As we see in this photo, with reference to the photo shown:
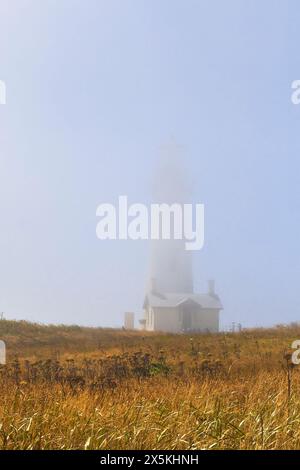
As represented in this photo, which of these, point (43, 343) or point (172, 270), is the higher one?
point (172, 270)

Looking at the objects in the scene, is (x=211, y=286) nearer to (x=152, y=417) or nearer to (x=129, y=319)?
(x=129, y=319)

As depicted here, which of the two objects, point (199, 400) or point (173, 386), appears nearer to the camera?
point (199, 400)

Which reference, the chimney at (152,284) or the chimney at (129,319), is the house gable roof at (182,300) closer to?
the chimney at (152,284)

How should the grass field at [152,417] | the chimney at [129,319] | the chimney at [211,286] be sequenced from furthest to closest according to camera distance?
the chimney at [211,286] < the chimney at [129,319] < the grass field at [152,417]

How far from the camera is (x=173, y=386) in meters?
10.4

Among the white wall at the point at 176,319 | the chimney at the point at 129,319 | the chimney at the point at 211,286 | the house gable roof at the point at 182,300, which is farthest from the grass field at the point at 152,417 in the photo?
the chimney at the point at 211,286

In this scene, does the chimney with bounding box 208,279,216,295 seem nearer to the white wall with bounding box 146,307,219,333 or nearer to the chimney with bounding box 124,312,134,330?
the white wall with bounding box 146,307,219,333

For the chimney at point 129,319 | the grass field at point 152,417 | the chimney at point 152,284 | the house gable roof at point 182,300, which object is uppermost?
the chimney at point 152,284

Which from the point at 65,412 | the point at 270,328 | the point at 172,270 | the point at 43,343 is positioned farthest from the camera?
the point at 172,270

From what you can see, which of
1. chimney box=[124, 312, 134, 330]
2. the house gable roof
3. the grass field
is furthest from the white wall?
the grass field

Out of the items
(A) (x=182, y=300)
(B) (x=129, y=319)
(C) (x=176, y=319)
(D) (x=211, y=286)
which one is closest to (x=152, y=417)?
(B) (x=129, y=319)
